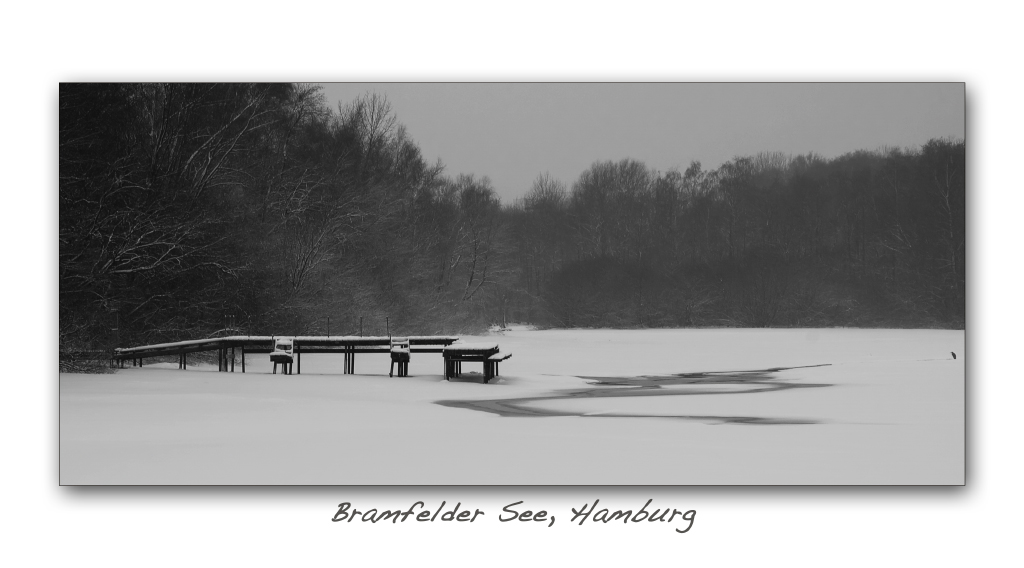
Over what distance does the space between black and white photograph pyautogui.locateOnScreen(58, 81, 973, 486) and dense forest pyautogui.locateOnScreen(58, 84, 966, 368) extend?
0.08m

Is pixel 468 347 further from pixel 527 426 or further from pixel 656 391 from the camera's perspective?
pixel 527 426

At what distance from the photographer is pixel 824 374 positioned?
1706 cm

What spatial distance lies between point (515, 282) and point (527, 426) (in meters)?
9.84

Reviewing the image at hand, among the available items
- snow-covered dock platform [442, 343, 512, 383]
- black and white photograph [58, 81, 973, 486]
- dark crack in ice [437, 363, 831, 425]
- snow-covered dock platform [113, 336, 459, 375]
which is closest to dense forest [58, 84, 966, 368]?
black and white photograph [58, 81, 973, 486]

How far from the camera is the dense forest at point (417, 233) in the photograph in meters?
12.3

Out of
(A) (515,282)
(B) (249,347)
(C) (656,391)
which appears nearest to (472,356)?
(C) (656,391)

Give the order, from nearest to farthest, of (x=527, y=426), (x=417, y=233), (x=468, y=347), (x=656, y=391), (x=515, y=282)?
(x=527, y=426) < (x=656, y=391) < (x=468, y=347) < (x=515, y=282) < (x=417, y=233)

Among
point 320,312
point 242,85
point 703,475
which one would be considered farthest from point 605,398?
point 320,312

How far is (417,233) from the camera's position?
81.3 ft

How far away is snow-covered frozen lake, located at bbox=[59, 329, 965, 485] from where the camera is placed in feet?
28.3

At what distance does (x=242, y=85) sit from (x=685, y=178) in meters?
9.79

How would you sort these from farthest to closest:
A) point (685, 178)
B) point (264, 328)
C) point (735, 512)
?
point (685, 178), point (264, 328), point (735, 512)

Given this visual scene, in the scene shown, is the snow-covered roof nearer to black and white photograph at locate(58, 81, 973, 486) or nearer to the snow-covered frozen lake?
black and white photograph at locate(58, 81, 973, 486)
